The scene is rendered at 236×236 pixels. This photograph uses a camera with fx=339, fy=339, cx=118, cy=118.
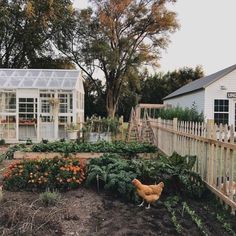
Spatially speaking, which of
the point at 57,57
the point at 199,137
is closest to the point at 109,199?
the point at 199,137

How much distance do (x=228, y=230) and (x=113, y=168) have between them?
247 centimetres

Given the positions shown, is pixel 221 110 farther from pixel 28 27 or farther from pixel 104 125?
pixel 28 27

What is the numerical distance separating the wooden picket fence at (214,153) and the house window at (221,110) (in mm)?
11577

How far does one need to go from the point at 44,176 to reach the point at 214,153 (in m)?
2.87

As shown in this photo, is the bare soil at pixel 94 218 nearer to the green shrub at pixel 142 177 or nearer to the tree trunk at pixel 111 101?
the green shrub at pixel 142 177

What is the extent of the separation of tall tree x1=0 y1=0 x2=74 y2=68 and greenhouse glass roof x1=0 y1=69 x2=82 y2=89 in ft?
36.0

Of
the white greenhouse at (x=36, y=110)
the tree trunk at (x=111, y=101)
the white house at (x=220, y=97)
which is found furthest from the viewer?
the tree trunk at (x=111, y=101)

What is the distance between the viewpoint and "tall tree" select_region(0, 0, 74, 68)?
89.8 ft

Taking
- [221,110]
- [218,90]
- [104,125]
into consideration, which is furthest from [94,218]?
[221,110]

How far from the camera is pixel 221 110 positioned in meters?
18.7

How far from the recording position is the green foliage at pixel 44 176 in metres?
5.70

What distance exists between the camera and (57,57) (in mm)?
31375

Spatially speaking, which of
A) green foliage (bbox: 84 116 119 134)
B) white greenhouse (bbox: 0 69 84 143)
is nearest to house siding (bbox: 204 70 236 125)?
green foliage (bbox: 84 116 119 134)

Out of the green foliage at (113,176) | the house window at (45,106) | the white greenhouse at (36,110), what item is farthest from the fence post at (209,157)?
the house window at (45,106)
